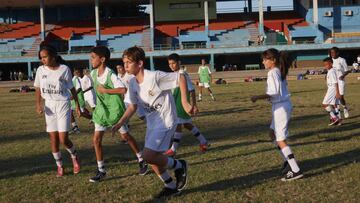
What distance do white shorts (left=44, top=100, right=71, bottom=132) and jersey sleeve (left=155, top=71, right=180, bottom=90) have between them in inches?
79.0

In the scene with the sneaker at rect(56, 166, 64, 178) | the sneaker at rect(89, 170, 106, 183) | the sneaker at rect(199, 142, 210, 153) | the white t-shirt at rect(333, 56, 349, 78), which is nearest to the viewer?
the sneaker at rect(89, 170, 106, 183)

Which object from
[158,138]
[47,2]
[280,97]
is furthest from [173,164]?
[47,2]

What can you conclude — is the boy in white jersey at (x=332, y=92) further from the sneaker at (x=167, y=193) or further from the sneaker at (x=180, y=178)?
the sneaker at (x=167, y=193)

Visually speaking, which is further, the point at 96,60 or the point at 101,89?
the point at 96,60

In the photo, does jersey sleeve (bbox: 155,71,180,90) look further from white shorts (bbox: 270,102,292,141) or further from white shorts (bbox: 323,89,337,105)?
white shorts (bbox: 323,89,337,105)

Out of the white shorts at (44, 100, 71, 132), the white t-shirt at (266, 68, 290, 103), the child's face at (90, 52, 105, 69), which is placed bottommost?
the white shorts at (44, 100, 71, 132)

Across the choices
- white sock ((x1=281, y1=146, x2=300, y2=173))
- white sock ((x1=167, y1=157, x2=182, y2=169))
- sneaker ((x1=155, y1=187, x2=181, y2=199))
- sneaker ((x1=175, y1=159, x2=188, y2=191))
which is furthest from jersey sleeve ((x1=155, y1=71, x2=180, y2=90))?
white sock ((x1=281, y1=146, x2=300, y2=173))

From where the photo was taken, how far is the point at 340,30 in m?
58.5

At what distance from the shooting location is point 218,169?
700cm

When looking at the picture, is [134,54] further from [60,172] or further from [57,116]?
[60,172]

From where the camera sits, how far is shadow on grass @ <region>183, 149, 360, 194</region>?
6.03 m

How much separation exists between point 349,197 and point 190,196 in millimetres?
1729

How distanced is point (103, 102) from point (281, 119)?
2444 mm

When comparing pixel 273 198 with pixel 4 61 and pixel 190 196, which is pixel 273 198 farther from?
pixel 4 61
